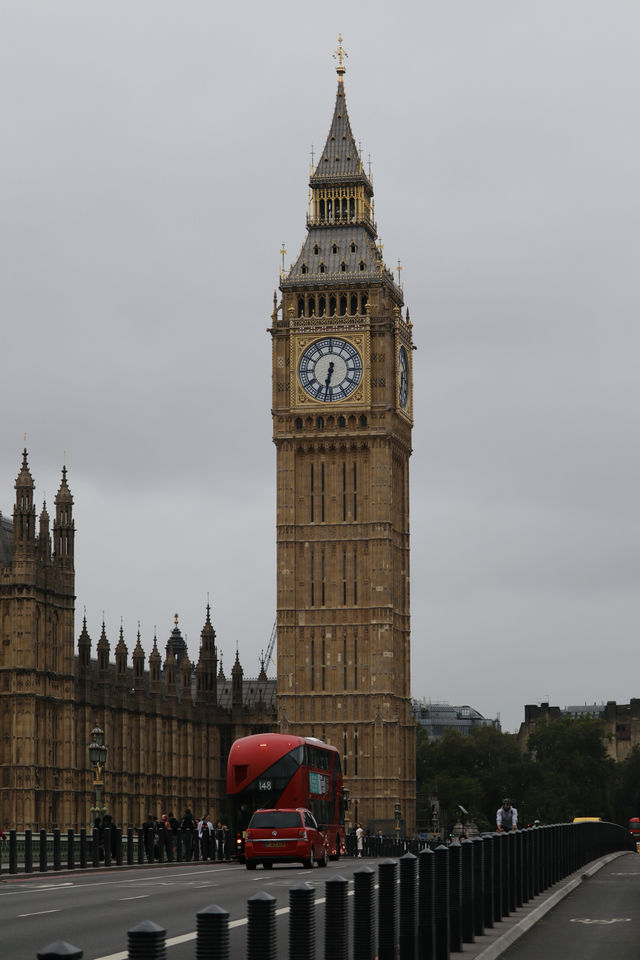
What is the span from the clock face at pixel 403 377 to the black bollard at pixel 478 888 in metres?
92.2

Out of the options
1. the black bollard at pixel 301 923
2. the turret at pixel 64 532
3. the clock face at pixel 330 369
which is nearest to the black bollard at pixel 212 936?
the black bollard at pixel 301 923

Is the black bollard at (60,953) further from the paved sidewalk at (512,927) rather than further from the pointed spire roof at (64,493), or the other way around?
the pointed spire roof at (64,493)

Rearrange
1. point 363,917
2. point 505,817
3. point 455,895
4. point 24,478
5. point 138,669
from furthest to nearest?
point 138,669
point 24,478
point 505,817
point 455,895
point 363,917

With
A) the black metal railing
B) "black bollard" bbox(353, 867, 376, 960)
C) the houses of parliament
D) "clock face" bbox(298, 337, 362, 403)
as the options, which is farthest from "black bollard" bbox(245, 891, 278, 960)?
"clock face" bbox(298, 337, 362, 403)

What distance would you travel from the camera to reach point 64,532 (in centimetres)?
8462

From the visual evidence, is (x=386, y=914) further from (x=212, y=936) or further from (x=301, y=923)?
(x=212, y=936)

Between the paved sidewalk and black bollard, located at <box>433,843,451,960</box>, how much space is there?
65 cm

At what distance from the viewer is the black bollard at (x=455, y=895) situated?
62.1 ft

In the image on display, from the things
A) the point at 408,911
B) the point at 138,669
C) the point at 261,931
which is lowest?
the point at 408,911

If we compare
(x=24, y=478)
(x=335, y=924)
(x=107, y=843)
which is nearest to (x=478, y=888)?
(x=335, y=924)

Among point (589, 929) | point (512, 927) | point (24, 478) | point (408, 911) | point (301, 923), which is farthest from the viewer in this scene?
point (24, 478)

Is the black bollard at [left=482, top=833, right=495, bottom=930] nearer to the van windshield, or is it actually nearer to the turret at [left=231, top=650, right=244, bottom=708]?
the van windshield

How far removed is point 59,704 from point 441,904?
6748 centimetres

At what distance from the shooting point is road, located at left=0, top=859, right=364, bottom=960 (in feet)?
65.7
